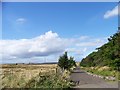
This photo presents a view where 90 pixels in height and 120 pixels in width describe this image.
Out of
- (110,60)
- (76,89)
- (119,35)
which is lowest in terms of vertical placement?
(76,89)

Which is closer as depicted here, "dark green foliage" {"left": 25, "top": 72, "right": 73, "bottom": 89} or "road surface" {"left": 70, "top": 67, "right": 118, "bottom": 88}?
"dark green foliage" {"left": 25, "top": 72, "right": 73, "bottom": 89}

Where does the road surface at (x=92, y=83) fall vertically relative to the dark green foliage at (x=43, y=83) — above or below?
below

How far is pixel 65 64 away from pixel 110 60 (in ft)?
62.3

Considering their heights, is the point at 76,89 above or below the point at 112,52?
below

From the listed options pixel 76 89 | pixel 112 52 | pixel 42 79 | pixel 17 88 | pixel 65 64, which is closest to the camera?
pixel 17 88

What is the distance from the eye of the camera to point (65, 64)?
195 ft

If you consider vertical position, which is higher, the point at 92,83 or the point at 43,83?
the point at 43,83

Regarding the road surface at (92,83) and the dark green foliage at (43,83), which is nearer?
the dark green foliage at (43,83)

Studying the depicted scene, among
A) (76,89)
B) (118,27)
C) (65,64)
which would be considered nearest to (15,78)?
(76,89)

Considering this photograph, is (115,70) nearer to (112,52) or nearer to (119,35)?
(112,52)

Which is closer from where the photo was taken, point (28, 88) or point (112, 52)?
point (28, 88)

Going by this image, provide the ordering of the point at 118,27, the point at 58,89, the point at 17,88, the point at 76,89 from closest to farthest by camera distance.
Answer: the point at 17,88 < the point at 58,89 < the point at 76,89 < the point at 118,27

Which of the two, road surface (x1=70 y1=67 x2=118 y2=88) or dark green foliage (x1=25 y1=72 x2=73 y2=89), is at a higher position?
dark green foliage (x1=25 y1=72 x2=73 y2=89)

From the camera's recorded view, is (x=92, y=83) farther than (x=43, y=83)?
Yes
